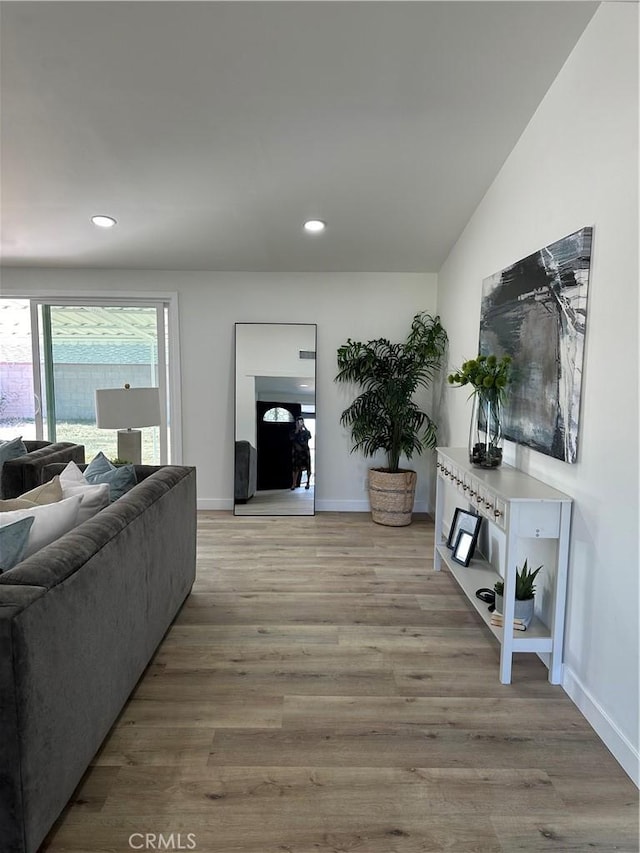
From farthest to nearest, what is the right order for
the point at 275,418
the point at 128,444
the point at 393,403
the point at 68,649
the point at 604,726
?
1. the point at 275,418
2. the point at 393,403
3. the point at 128,444
4. the point at 604,726
5. the point at 68,649

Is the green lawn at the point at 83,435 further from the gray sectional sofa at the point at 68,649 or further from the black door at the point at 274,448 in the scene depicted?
the gray sectional sofa at the point at 68,649

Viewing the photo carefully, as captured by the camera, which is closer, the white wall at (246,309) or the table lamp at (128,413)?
the table lamp at (128,413)

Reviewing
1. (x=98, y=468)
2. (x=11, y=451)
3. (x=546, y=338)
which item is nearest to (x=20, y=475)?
(x=11, y=451)

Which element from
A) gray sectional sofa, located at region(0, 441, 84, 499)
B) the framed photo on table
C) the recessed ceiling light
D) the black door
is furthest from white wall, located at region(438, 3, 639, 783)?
gray sectional sofa, located at region(0, 441, 84, 499)

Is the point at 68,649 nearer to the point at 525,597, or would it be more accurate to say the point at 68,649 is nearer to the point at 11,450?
the point at 525,597

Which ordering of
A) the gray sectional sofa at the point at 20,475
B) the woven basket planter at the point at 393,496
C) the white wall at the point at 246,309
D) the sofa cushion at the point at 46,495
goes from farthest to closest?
the white wall at the point at 246,309
the woven basket planter at the point at 393,496
the gray sectional sofa at the point at 20,475
the sofa cushion at the point at 46,495

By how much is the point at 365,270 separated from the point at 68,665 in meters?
3.89

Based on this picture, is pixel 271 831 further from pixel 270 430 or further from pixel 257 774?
pixel 270 430

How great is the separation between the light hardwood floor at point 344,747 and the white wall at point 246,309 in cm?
213

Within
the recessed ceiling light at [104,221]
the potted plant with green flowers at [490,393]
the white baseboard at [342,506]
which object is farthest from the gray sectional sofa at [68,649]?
the white baseboard at [342,506]

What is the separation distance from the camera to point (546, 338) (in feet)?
7.68

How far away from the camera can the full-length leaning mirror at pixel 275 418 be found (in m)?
4.56

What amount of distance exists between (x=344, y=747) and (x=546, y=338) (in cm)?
190

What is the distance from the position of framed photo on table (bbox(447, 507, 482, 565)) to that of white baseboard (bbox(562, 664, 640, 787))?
3.02 feet
